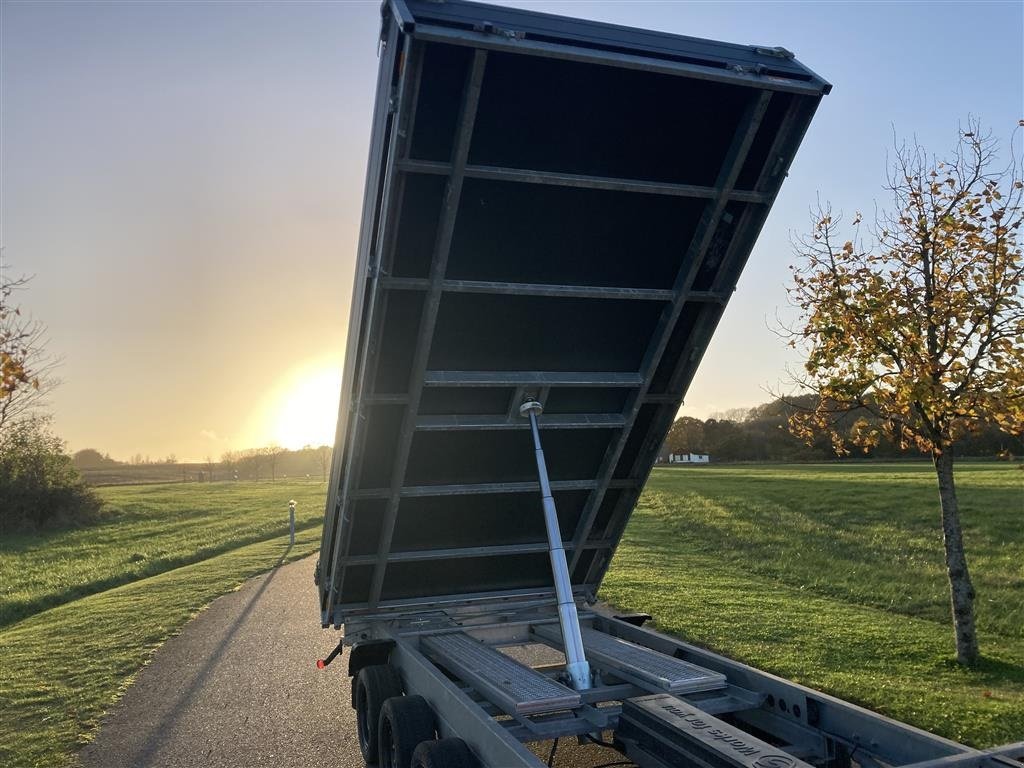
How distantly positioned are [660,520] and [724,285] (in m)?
23.3

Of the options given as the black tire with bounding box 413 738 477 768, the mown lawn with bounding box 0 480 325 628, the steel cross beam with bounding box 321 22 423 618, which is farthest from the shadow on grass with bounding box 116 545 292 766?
the mown lawn with bounding box 0 480 325 628

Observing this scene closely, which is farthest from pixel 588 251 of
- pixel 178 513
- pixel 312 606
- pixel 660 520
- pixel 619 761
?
pixel 178 513

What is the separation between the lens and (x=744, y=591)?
49.1 ft

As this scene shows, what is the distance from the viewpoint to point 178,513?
39219 millimetres

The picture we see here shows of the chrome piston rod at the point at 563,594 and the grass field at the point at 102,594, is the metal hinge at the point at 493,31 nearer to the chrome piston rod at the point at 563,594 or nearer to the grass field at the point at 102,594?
the chrome piston rod at the point at 563,594

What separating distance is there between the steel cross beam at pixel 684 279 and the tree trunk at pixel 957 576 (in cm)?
579

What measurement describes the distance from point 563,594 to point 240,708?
4.85 m

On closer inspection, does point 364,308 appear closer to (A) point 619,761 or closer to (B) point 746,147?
(B) point 746,147

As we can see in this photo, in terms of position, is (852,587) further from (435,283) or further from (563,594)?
(435,283)

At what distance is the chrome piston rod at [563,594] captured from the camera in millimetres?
5094

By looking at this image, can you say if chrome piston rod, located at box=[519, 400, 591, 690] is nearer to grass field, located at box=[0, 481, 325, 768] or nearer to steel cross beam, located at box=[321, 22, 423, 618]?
steel cross beam, located at box=[321, 22, 423, 618]

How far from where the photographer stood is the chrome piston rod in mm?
5094


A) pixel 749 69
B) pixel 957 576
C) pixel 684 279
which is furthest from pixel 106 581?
pixel 749 69

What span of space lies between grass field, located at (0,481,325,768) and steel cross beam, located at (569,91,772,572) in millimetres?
5604
